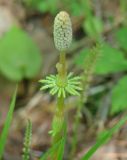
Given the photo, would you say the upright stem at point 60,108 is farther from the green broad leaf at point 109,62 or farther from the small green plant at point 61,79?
the green broad leaf at point 109,62

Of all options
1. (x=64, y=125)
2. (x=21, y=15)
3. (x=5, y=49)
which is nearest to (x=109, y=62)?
(x=5, y=49)

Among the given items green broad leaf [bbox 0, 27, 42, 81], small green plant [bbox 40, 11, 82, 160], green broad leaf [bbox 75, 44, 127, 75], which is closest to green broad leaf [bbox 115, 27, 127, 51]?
green broad leaf [bbox 75, 44, 127, 75]

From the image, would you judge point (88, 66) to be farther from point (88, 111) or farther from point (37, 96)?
point (37, 96)

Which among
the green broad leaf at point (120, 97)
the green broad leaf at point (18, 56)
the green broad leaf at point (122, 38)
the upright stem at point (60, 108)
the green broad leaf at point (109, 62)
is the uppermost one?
the green broad leaf at point (18, 56)

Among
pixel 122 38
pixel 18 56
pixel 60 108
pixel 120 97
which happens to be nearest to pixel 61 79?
pixel 60 108

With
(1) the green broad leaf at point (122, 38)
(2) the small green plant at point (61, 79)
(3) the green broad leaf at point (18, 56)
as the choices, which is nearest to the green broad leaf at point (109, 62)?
(1) the green broad leaf at point (122, 38)

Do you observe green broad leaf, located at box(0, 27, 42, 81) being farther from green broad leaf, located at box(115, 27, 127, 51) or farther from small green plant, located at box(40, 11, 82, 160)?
small green plant, located at box(40, 11, 82, 160)
